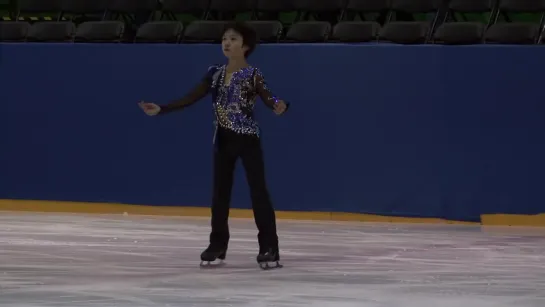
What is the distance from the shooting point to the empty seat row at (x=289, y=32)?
9.98 metres

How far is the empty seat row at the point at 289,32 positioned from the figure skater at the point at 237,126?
159 inches

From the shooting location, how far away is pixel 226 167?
6434 mm

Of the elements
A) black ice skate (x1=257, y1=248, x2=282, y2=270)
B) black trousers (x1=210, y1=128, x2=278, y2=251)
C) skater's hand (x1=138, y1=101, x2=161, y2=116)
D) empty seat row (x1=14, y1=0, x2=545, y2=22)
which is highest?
empty seat row (x1=14, y1=0, x2=545, y2=22)

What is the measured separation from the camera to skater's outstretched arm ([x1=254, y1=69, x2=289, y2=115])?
20.1 feet

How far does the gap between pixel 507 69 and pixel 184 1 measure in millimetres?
3760

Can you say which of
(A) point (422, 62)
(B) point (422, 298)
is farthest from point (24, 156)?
(B) point (422, 298)

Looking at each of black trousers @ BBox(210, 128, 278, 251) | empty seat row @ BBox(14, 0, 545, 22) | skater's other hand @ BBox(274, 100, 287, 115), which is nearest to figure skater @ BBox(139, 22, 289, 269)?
black trousers @ BBox(210, 128, 278, 251)

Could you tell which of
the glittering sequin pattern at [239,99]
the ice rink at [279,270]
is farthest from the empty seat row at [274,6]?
the glittering sequin pattern at [239,99]

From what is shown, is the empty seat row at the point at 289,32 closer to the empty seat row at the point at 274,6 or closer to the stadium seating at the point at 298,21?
the stadium seating at the point at 298,21

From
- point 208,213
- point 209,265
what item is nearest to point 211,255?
point 209,265

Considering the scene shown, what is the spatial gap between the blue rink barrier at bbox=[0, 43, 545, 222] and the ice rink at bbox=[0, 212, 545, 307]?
1.70 feet

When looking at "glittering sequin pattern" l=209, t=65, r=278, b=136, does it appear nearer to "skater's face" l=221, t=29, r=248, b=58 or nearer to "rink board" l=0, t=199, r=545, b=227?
"skater's face" l=221, t=29, r=248, b=58

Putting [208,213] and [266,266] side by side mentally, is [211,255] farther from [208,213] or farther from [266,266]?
[208,213]

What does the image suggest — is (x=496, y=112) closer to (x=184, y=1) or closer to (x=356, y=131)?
(x=356, y=131)
